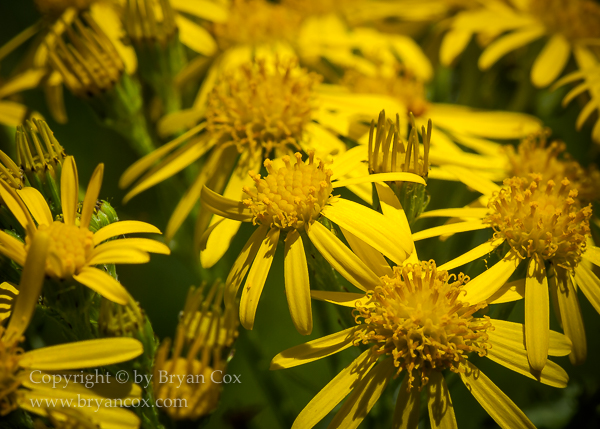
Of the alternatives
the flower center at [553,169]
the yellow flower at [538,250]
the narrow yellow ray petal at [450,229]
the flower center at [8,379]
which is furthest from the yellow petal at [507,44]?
the flower center at [8,379]

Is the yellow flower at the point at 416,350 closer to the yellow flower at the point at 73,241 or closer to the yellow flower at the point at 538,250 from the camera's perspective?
the yellow flower at the point at 538,250

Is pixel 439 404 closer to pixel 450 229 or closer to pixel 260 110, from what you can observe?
pixel 450 229

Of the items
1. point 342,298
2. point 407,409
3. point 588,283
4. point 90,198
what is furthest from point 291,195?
point 588,283

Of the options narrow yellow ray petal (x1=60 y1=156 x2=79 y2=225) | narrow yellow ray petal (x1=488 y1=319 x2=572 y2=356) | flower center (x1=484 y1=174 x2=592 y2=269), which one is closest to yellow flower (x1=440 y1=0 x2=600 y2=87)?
flower center (x1=484 y1=174 x2=592 y2=269)

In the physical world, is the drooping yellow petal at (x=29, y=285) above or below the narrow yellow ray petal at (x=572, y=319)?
above

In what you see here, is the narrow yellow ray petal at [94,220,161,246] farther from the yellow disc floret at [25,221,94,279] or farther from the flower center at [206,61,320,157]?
the flower center at [206,61,320,157]
